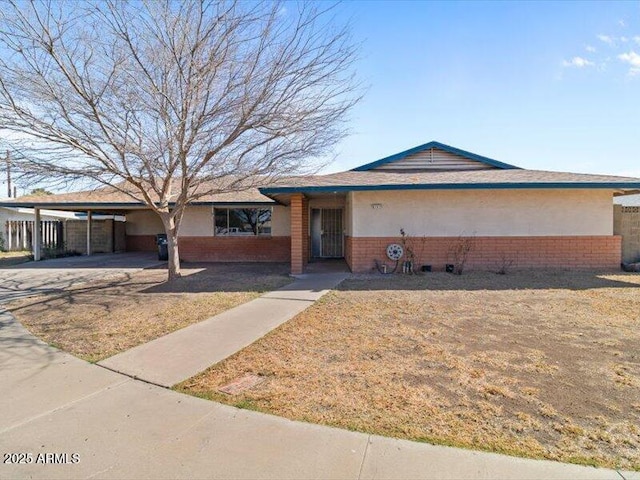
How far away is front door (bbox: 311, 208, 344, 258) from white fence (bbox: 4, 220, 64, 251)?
1455cm

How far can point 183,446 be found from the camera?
113 inches

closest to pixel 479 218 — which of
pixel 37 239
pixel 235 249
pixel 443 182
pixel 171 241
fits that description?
pixel 443 182

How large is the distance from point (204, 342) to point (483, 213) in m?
10.0

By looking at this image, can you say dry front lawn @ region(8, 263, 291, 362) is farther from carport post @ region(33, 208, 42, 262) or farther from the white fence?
the white fence

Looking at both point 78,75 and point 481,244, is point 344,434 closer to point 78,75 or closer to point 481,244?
point 78,75

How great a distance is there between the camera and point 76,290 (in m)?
9.92

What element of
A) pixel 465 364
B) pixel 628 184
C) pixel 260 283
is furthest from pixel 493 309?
pixel 628 184

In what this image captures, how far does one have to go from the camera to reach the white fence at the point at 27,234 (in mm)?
20719

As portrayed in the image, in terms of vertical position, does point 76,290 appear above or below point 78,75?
below

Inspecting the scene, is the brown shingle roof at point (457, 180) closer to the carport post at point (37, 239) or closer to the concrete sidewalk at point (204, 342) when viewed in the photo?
the concrete sidewalk at point (204, 342)

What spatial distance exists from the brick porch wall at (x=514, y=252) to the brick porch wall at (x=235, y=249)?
5.57m

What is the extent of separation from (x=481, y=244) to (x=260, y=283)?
23.6ft

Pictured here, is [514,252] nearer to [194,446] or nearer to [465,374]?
[465,374]

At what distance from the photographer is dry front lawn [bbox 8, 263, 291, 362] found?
5645mm
